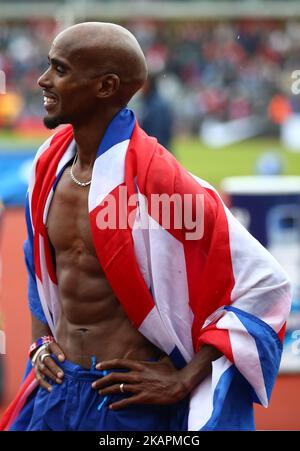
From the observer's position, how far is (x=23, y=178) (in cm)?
1157

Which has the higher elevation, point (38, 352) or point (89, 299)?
point (89, 299)

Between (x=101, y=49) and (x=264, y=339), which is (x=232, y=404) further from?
(x=101, y=49)

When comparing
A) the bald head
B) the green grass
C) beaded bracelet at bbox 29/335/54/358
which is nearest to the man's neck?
the bald head

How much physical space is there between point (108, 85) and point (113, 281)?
24.5 inches

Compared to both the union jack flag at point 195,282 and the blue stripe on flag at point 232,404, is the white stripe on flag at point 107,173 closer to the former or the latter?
the union jack flag at point 195,282

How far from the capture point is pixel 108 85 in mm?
2887

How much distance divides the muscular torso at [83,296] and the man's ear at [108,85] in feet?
1.05

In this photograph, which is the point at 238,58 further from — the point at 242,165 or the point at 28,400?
the point at 28,400

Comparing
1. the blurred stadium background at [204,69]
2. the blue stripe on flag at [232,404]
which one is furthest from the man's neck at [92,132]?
the blurred stadium background at [204,69]

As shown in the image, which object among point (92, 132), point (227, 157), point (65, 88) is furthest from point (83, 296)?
point (227, 157)

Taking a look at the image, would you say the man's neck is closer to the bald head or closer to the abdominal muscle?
the bald head

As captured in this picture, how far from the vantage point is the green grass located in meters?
18.6

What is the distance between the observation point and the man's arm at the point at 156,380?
9.25ft

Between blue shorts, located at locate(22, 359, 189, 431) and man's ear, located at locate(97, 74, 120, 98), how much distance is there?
884 millimetres
